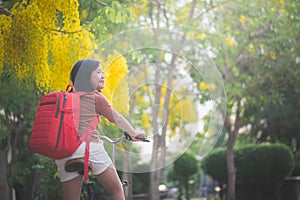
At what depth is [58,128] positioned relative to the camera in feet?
9.89

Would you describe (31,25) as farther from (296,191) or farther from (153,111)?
(296,191)

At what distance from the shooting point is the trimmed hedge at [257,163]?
8812mm

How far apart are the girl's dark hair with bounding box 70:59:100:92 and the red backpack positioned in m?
0.16

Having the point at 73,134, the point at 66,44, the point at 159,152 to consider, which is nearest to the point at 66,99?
the point at 73,134

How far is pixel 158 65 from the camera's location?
382cm

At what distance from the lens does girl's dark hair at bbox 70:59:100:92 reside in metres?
3.26

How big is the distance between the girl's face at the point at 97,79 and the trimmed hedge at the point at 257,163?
6021mm

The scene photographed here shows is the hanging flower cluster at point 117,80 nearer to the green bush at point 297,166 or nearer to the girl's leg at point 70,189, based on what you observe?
the girl's leg at point 70,189

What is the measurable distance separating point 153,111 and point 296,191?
19.4 ft

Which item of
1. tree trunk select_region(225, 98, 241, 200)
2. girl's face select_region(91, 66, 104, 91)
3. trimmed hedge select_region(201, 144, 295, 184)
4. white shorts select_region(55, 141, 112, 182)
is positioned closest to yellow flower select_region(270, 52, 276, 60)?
tree trunk select_region(225, 98, 241, 200)

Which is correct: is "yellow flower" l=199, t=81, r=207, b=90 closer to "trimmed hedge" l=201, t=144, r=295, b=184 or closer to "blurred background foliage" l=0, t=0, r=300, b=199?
"blurred background foliage" l=0, t=0, r=300, b=199

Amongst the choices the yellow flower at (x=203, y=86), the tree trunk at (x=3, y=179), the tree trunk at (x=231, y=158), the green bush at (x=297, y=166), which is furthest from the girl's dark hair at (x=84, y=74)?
the green bush at (x=297, y=166)

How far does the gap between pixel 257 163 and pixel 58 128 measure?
260 inches

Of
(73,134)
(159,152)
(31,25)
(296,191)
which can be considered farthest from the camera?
(296,191)
